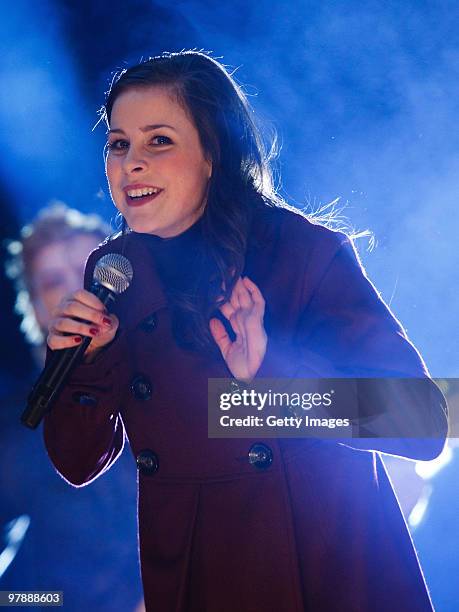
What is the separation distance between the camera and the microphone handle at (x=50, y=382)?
1.10 m

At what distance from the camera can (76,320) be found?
116 centimetres

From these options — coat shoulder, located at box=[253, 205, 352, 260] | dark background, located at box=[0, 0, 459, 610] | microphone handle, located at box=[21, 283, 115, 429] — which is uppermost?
dark background, located at box=[0, 0, 459, 610]

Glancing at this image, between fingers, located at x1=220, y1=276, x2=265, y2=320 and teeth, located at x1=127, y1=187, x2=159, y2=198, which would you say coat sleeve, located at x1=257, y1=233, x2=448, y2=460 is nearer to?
fingers, located at x1=220, y1=276, x2=265, y2=320

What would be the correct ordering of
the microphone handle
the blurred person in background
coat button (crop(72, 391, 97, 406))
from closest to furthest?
the microphone handle → coat button (crop(72, 391, 97, 406)) → the blurred person in background

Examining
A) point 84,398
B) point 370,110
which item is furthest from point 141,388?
point 370,110

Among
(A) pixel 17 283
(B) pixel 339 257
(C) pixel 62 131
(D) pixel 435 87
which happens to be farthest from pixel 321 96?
Result: (A) pixel 17 283

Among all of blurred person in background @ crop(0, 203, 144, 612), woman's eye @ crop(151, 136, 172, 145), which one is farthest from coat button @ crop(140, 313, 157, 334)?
blurred person in background @ crop(0, 203, 144, 612)

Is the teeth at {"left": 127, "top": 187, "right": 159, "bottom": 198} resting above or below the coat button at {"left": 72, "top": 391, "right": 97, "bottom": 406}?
above

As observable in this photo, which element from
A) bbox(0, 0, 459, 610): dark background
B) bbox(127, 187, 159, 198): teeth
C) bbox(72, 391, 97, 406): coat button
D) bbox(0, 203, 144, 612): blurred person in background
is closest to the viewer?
bbox(72, 391, 97, 406): coat button

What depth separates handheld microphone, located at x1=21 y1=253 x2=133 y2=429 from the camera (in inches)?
43.4

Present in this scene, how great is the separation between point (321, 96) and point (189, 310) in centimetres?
101

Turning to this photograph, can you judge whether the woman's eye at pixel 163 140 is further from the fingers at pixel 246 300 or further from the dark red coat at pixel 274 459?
the fingers at pixel 246 300

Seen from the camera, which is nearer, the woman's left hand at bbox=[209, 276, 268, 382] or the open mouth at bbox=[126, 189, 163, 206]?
the woman's left hand at bbox=[209, 276, 268, 382]

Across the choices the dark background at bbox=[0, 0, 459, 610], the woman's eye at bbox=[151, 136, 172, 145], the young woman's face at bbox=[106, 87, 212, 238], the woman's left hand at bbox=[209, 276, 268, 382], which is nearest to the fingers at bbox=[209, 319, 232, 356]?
the woman's left hand at bbox=[209, 276, 268, 382]
